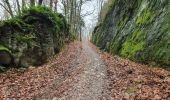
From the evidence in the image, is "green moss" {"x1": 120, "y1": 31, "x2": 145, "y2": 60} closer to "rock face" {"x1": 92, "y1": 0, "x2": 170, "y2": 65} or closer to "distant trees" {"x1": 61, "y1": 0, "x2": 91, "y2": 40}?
"rock face" {"x1": 92, "y1": 0, "x2": 170, "y2": 65}

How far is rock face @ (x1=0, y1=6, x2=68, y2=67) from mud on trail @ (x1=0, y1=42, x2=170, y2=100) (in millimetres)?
Answer: 1337

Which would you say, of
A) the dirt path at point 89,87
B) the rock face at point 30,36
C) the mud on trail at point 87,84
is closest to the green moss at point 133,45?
the mud on trail at point 87,84

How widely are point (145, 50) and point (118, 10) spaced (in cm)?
Result: 1276

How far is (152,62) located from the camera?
39.5 ft

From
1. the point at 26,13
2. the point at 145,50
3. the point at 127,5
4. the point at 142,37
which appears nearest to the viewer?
the point at 145,50

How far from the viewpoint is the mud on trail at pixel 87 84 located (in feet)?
26.8

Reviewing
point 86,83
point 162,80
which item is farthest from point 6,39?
point 162,80

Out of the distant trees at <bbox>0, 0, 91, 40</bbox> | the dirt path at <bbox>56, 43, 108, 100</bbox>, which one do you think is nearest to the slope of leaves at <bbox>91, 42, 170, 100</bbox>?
the dirt path at <bbox>56, 43, 108, 100</bbox>

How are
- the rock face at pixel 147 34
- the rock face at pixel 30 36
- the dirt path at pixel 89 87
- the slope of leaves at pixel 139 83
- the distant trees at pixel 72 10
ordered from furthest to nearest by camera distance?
A: the distant trees at pixel 72 10, the rock face at pixel 30 36, the rock face at pixel 147 34, the dirt path at pixel 89 87, the slope of leaves at pixel 139 83

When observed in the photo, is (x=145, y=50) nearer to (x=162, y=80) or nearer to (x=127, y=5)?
(x=162, y=80)

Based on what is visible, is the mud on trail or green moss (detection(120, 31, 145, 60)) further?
green moss (detection(120, 31, 145, 60))

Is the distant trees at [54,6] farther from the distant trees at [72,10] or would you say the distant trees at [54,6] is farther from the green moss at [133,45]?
the green moss at [133,45]

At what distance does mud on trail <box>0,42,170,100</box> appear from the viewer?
8184mm

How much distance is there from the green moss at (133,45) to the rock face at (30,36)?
5.25 metres
